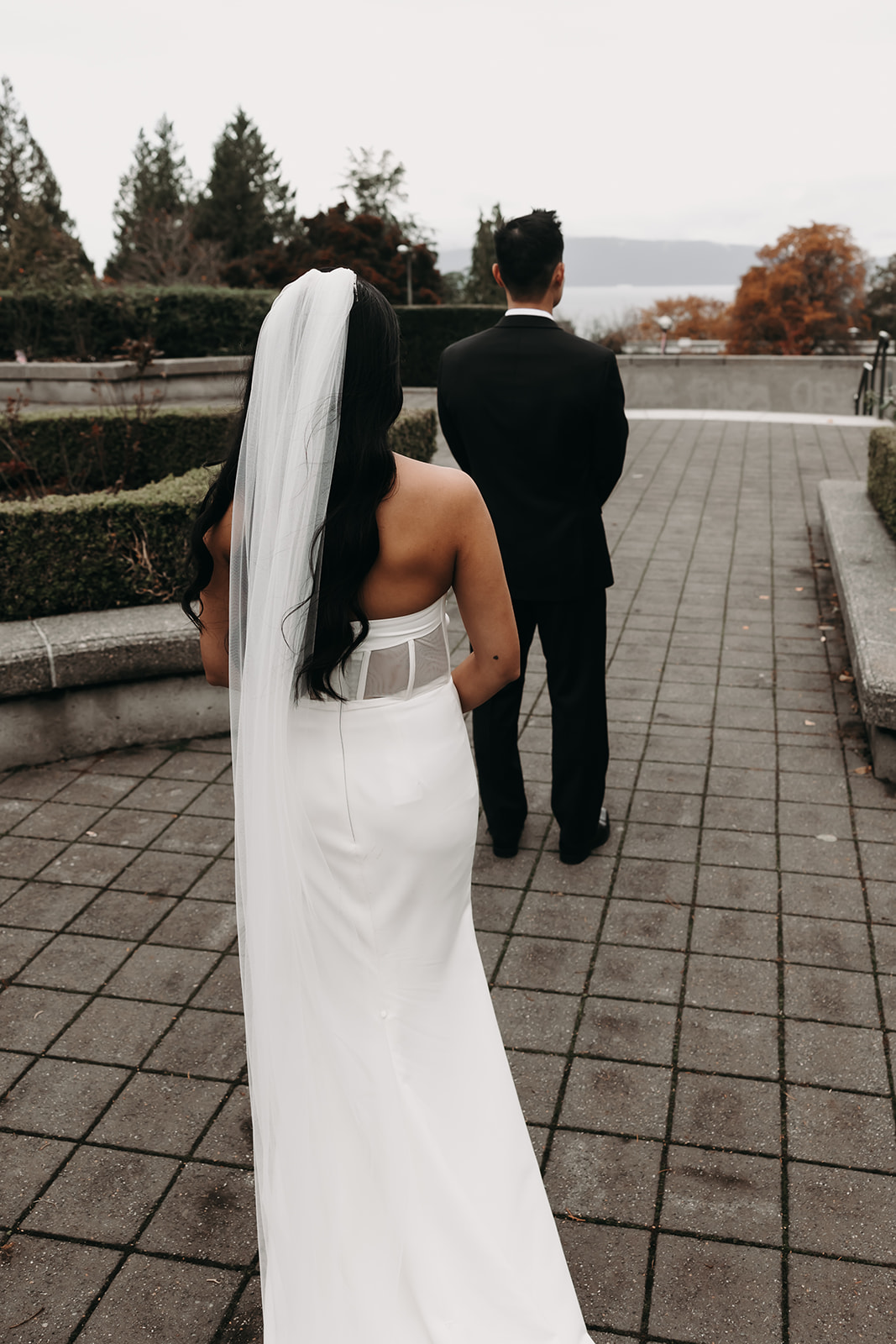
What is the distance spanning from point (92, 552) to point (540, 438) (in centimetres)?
273

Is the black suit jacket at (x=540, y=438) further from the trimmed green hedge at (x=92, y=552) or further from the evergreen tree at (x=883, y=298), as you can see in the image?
the evergreen tree at (x=883, y=298)

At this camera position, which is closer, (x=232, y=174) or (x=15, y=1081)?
(x=15, y=1081)

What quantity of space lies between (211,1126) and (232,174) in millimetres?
64673

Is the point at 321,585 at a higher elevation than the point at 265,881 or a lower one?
higher

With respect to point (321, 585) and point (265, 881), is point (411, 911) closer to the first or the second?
point (265, 881)

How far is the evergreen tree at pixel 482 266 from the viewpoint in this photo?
36.6 metres

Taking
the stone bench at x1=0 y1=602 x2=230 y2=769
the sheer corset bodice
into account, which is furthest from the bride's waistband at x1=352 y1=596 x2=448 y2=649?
the stone bench at x1=0 y1=602 x2=230 y2=769

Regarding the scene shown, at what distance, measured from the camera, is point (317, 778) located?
2086 millimetres

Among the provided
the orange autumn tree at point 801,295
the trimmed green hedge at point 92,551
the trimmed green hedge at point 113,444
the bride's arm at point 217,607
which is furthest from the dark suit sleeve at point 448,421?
the orange autumn tree at point 801,295

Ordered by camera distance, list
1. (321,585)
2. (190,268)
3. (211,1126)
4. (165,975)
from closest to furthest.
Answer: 1. (321,585)
2. (211,1126)
3. (165,975)
4. (190,268)

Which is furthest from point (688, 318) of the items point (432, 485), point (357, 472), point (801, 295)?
point (357, 472)

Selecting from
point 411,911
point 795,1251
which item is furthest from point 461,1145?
point 795,1251

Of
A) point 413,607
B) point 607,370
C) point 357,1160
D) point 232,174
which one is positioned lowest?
point 357,1160

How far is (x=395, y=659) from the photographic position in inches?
A: 80.5
